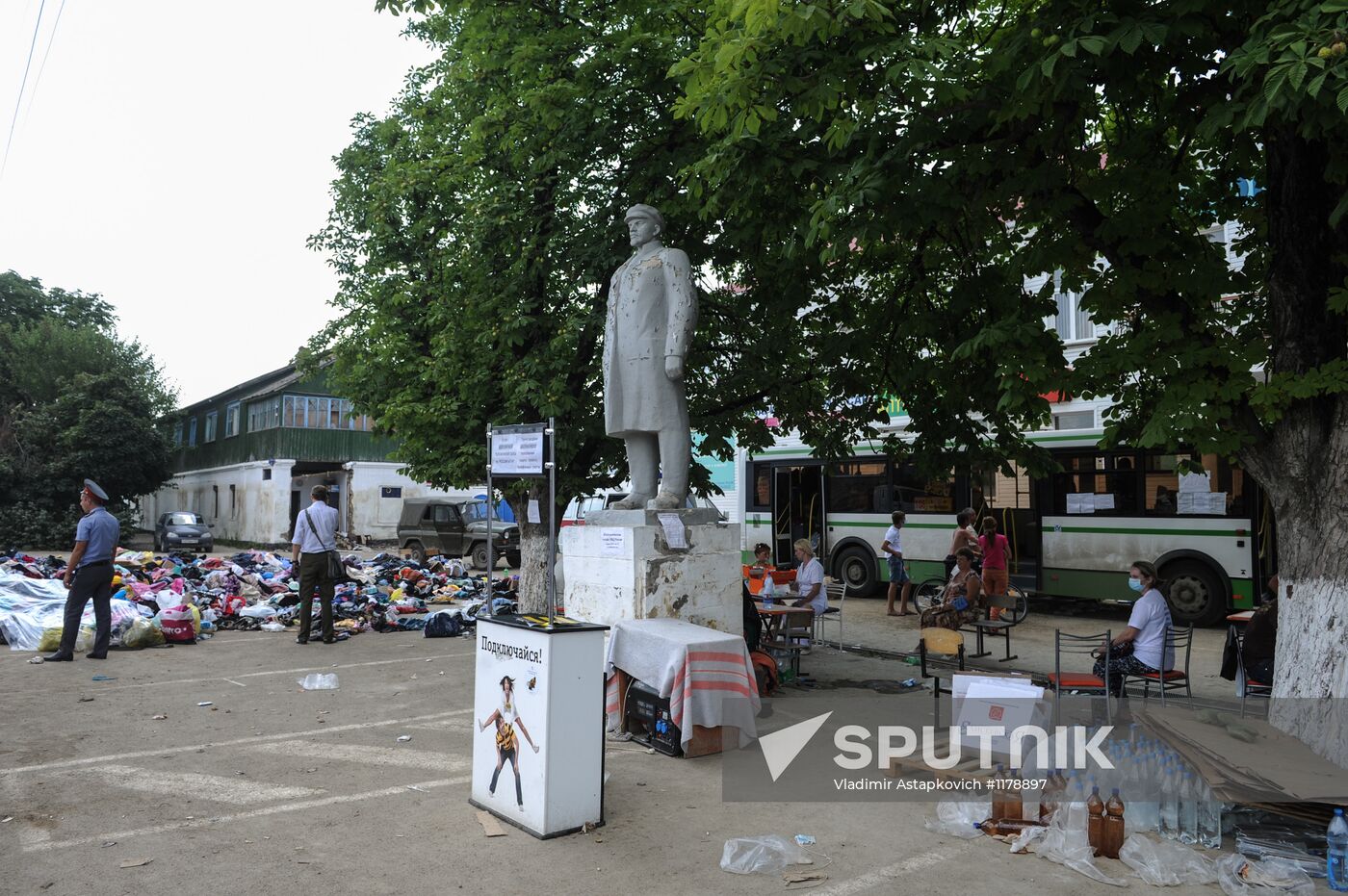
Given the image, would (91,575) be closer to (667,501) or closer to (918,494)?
(667,501)

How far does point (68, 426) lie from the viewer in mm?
37219

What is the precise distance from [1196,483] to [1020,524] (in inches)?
111

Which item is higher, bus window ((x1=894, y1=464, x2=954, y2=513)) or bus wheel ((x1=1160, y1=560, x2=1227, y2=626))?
bus window ((x1=894, y1=464, x2=954, y2=513))

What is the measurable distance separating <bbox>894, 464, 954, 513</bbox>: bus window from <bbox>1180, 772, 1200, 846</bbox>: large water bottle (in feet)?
37.1

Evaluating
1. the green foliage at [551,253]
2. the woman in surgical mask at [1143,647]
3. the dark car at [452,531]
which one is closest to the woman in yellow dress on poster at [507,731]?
the woman in surgical mask at [1143,647]

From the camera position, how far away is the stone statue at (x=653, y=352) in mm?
7812

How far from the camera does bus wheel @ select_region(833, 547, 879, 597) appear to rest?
18062 millimetres

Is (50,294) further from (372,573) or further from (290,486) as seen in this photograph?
(372,573)

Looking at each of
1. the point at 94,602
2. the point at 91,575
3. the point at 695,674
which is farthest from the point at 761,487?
the point at 695,674

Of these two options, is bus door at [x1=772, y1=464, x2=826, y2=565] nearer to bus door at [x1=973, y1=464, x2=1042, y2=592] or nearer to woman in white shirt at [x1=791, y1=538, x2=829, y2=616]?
bus door at [x1=973, y1=464, x2=1042, y2=592]

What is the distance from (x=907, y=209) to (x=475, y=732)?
4.57 meters

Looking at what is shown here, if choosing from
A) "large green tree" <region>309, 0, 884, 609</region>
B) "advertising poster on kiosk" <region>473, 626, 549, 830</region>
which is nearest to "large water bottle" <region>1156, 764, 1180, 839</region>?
Answer: "advertising poster on kiosk" <region>473, 626, 549, 830</region>

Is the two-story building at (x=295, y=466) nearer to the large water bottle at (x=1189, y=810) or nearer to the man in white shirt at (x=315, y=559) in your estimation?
the man in white shirt at (x=315, y=559)

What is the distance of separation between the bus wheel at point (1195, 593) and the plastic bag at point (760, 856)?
11.0 metres
